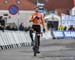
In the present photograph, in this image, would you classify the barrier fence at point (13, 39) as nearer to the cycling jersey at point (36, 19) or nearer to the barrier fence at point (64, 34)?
the cycling jersey at point (36, 19)

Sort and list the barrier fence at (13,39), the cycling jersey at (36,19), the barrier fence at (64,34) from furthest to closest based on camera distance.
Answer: the barrier fence at (64,34), the barrier fence at (13,39), the cycling jersey at (36,19)

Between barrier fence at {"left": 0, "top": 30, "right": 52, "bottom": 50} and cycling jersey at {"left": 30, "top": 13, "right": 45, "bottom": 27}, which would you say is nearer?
cycling jersey at {"left": 30, "top": 13, "right": 45, "bottom": 27}

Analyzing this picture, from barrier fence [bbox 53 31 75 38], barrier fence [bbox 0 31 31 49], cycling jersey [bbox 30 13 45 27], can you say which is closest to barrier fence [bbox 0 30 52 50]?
barrier fence [bbox 0 31 31 49]

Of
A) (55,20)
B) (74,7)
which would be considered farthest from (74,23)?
(74,7)

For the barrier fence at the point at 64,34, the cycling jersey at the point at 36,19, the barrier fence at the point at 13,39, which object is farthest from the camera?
the barrier fence at the point at 64,34

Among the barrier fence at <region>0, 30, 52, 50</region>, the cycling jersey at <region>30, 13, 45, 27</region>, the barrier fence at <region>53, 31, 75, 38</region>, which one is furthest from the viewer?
the barrier fence at <region>53, 31, 75, 38</region>

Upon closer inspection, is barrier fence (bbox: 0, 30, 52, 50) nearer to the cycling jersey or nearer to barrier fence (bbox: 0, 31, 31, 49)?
barrier fence (bbox: 0, 31, 31, 49)

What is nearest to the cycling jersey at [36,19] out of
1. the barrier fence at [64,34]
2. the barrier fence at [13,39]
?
the barrier fence at [13,39]

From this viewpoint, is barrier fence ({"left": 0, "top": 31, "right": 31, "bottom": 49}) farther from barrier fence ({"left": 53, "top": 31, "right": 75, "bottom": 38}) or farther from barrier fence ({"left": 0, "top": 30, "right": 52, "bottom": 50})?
barrier fence ({"left": 53, "top": 31, "right": 75, "bottom": 38})

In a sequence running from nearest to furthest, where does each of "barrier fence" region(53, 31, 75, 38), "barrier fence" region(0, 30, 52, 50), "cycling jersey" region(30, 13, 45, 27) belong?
1. "cycling jersey" region(30, 13, 45, 27)
2. "barrier fence" region(0, 30, 52, 50)
3. "barrier fence" region(53, 31, 75, 38)

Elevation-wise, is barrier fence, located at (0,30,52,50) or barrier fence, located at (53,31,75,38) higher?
barrier fence, located at (0,30,52,50)

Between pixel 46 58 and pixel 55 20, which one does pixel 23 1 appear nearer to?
pixel 55 20

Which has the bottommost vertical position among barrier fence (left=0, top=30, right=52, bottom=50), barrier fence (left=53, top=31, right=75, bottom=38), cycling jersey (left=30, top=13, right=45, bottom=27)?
barrier fence (left=53, top=31, right=75, bottom=38)

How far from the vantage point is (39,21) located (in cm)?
1669
